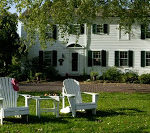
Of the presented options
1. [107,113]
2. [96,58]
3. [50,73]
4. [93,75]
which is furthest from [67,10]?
[96,58]

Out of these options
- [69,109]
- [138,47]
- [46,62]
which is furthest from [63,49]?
[69,109]

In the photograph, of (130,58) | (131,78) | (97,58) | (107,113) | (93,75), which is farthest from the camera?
(97,58)

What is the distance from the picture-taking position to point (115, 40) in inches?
998

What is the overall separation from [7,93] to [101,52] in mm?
17038

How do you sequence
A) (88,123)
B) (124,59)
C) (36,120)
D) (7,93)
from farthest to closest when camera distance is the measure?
(124,59) → (7,93) → (36,120) → (88,123)

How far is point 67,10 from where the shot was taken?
1337 cm

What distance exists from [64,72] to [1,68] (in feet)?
17.1

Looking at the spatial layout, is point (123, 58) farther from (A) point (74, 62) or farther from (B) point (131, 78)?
(A) point (74, 62)

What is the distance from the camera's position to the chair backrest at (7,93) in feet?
28.1

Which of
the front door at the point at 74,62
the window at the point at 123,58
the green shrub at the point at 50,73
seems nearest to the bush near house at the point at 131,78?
the window at the point at 123,58

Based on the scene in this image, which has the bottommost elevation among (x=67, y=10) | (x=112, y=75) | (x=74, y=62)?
(x=112, y=75)

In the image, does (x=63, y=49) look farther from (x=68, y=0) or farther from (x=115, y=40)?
(x=68, y=0)

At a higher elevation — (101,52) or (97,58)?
(101,52)

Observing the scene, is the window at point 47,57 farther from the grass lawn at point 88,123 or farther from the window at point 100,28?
the grass lawn at point 88,123
